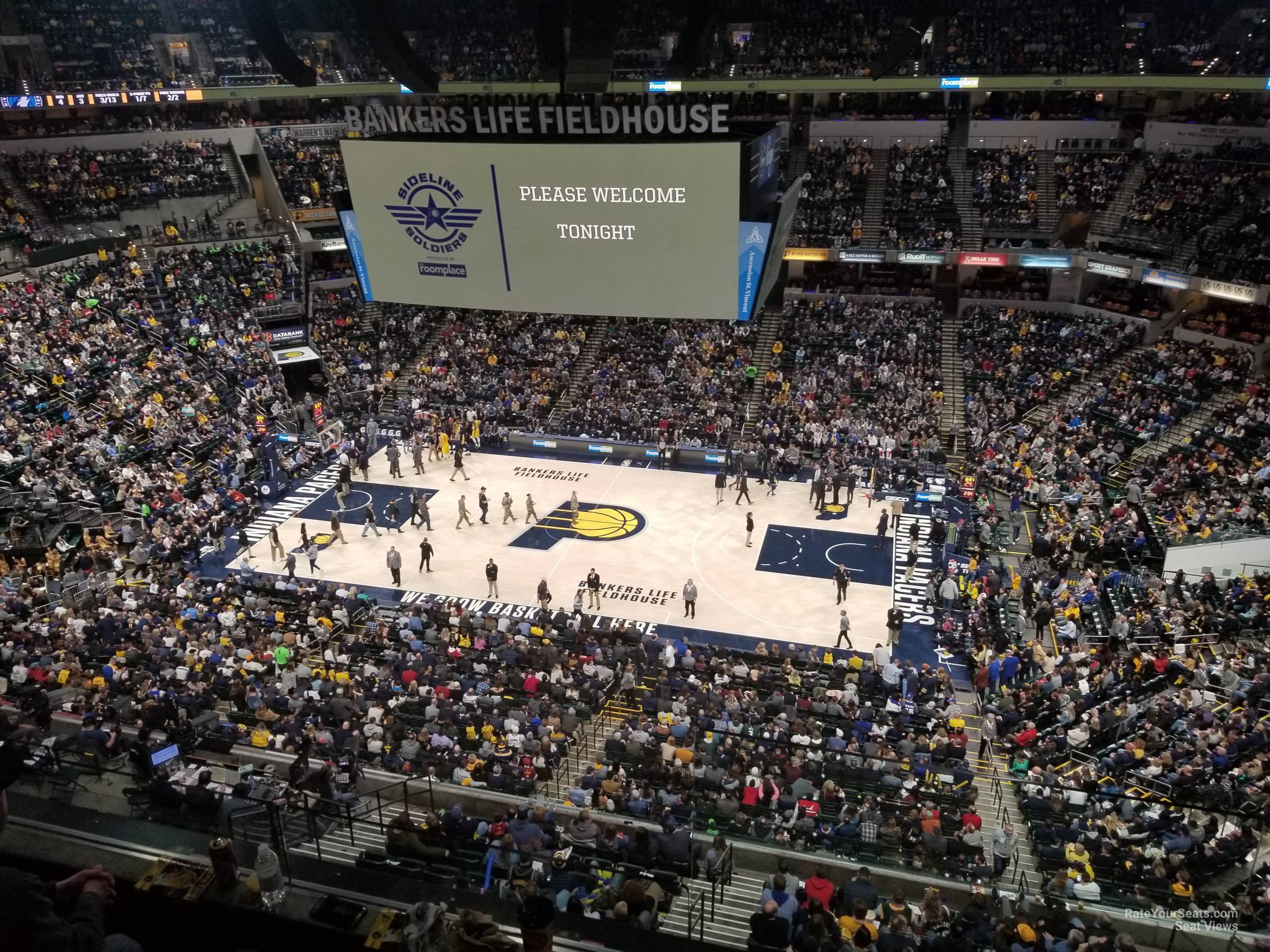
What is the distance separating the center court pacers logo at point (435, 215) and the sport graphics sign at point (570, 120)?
0.87 metres

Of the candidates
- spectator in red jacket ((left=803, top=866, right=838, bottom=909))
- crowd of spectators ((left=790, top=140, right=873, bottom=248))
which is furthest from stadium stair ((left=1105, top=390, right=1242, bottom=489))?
spectator in red jacket ((left=803, top=866, right=838, bottom=909))

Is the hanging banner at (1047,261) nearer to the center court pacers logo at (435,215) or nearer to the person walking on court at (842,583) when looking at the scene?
the person walking on court at (842,583)

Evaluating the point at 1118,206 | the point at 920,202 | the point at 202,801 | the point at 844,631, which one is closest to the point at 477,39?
the point at 920,202

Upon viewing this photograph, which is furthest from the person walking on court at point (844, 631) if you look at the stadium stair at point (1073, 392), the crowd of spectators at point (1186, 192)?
the crowd of spectators at point (1186, 192)

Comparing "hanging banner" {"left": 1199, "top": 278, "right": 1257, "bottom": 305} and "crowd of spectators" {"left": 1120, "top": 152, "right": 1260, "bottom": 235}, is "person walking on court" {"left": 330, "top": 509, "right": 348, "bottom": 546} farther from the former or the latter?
"crowd of spectators" {"left": 1120, "top": 152, "right": 1260, "bottom": 235}

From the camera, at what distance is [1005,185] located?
122 ft

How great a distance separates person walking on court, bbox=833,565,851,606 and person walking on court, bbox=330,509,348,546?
13.3 metres

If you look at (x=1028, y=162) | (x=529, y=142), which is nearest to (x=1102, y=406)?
(x=1028, y=162)

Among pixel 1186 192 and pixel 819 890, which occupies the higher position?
pixel 1186 192

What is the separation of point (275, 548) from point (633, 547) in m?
9.55

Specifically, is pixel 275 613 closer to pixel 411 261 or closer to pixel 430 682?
pixel 430 682

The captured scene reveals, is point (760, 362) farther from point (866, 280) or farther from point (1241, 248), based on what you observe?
point (1241, 248)

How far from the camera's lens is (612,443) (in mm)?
32312

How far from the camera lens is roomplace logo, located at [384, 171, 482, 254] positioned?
14078mm
